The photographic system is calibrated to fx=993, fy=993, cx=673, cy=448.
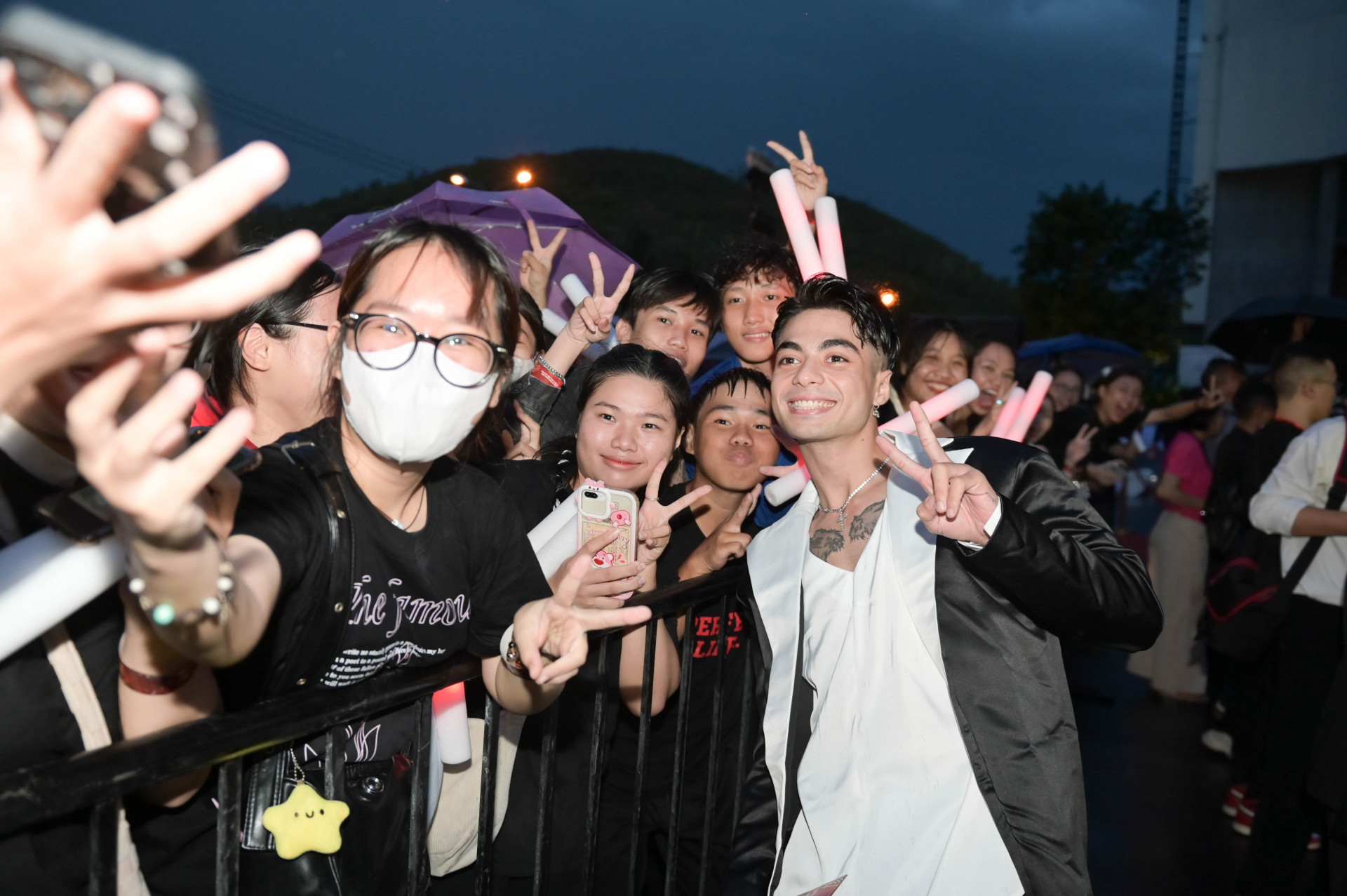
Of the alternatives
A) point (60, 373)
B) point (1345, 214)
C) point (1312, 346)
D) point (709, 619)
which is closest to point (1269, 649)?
point (1312, 346)

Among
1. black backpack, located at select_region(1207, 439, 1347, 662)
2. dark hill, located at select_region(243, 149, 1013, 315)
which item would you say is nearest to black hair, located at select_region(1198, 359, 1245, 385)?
black backpack, located at select_region(1207, 439, 1347, 662)

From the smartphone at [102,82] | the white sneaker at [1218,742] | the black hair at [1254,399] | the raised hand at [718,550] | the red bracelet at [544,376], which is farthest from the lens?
the black hair at [1254,399]

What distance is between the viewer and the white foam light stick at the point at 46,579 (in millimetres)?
1237

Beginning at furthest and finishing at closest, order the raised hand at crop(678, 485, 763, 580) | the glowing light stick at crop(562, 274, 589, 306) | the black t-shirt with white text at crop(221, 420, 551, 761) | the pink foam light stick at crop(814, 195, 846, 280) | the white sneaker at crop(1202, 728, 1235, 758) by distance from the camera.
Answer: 1. the white sneaker at crop(1202, 728, 1235, 758)
2. the glowing light stick at crop(562, 274, 589, 306)
3. the pink foam light stick at crop(814, 195, 846, 280)
4. the raised hand at crop(678, 485, 763, 580)
5. the black t-shirt with white text at crop(221, 420, 551, 761)

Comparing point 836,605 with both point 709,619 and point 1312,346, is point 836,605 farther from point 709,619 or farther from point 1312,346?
point 1312,346

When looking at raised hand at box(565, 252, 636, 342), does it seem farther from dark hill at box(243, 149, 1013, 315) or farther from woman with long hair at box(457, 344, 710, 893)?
dark hill at box(243, 149, 1013, 315)

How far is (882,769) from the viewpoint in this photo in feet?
8.29

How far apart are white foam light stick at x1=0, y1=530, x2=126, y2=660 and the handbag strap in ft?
15.6

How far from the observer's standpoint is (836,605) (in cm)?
271

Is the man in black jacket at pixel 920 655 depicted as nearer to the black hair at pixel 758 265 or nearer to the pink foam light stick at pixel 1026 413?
the pink foam light stick at pixel 1026 413

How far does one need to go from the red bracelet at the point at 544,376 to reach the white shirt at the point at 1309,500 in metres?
3.35

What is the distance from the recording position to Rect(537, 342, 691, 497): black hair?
3.23m

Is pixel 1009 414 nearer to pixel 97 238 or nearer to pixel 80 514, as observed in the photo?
pixel 80 514

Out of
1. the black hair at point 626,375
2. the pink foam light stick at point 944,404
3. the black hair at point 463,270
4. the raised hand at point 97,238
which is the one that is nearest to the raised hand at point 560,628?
the black hair at point 463,270
